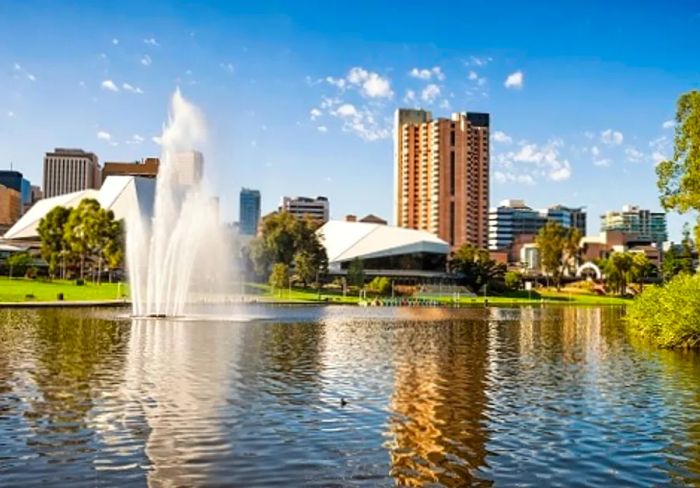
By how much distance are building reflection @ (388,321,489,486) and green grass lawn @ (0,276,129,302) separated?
50627 millimetres

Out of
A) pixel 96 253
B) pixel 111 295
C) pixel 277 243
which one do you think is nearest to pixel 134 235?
pixel 111 295

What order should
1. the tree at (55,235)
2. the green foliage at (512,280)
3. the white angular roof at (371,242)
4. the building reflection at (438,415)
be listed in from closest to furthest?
the building reflection at (438,415)
the tree at (55,235)
the green foliage at (512,280)
the white angular roof at (371,242)

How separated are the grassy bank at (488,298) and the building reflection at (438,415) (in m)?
70.4

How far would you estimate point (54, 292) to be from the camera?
84.4 meters

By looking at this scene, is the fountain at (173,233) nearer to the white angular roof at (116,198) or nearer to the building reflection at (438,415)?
the building reflection at (438,415)

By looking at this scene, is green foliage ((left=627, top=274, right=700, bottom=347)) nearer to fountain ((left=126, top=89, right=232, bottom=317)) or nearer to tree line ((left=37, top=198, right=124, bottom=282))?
fountain ((left=126, top=89, right=232, bottom=317))

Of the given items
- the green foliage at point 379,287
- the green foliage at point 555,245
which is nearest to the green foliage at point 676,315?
the green foliage at point 379,287

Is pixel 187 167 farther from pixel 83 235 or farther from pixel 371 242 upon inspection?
pixel 371 242

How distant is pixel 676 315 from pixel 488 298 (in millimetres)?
96599

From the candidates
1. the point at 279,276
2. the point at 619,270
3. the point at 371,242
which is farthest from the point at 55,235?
the point at 619,270

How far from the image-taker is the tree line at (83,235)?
99.8m

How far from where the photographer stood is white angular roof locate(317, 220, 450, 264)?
162m

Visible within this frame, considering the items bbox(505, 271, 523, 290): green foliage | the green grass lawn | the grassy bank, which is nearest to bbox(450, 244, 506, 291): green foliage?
bbox(505, 271, 523, 290): green foliage

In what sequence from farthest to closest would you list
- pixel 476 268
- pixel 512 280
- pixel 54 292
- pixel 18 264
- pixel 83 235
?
pixel 512 280, pixel 476 268, pixel 18 264, pixel 83 235, pixel 54 292
